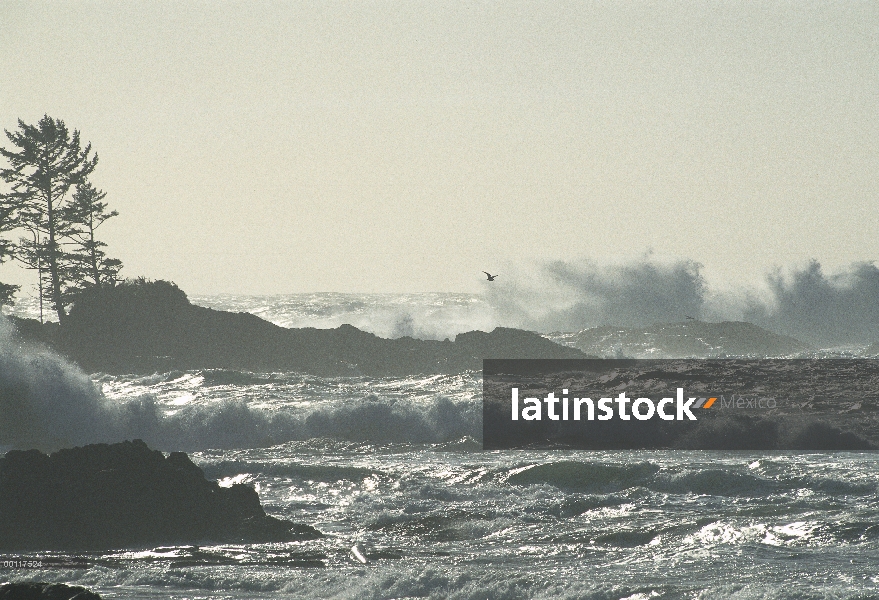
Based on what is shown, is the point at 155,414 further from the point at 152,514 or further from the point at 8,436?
the point at 152,514

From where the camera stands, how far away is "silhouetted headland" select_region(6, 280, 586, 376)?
43.8 m

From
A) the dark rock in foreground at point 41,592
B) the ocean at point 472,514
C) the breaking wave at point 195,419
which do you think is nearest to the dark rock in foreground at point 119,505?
the ocean at point 472,514

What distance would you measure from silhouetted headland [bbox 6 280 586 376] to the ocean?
14.0m

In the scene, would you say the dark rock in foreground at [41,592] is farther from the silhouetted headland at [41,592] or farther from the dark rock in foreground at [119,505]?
the dark rock in foreground at [119,505]

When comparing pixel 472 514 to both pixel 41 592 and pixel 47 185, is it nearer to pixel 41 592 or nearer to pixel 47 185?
pixel 41 592

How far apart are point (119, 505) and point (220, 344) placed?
101 ft

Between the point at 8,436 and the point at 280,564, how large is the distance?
646 inches

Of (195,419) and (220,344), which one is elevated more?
(220,344)

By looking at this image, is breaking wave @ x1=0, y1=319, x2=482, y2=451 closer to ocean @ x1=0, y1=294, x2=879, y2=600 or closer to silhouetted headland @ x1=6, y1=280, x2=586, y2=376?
ocean @ x1=0, y1=294, x2=879, y2=600

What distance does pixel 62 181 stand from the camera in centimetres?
4778

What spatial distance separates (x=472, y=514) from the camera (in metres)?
16.6

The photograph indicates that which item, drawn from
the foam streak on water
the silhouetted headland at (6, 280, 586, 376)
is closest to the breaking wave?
the foam streak on water

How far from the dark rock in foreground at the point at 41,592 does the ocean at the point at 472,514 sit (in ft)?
7.15

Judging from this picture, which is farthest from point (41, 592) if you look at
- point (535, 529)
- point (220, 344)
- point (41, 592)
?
point (220, 344)
